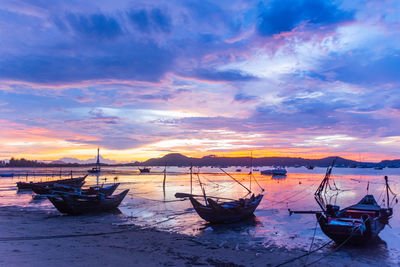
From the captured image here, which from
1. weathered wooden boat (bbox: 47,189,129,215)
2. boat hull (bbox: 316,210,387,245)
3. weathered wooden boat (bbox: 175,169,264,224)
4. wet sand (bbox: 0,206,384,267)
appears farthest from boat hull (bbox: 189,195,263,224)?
weathered wooden boat (bbox: 47,189,129,215)

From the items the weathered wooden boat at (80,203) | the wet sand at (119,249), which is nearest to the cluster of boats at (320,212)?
the weathered wooden boat at (80,203)

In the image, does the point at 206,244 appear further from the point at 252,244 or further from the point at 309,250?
the point at 309,250

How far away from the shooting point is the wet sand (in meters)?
11.4

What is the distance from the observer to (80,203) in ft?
75.8

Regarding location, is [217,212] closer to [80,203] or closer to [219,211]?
[219,211]

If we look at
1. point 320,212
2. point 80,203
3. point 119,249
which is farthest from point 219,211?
point 80,203

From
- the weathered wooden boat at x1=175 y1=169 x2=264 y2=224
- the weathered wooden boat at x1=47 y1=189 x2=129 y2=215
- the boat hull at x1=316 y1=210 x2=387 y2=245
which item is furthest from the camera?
the weathered wooden boat at x1=47 y1=189 x2=129 y2=215

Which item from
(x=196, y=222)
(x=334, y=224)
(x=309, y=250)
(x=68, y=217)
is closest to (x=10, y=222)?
(x=68, y=217)

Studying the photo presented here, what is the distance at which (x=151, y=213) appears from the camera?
2462 centimetres

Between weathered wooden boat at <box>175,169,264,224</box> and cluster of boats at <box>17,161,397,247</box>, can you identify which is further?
weathered wooden boat at <box>175,169,264,224</box>

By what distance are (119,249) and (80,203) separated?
11.5 m

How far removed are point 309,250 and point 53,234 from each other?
1352 cm

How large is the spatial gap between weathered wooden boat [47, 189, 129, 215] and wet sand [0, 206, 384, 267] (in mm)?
3767

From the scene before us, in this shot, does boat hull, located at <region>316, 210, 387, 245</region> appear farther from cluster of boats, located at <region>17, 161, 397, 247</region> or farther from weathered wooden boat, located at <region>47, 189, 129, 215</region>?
weathered wooden boat, located at <region>47, 189, 129, 215</region>
